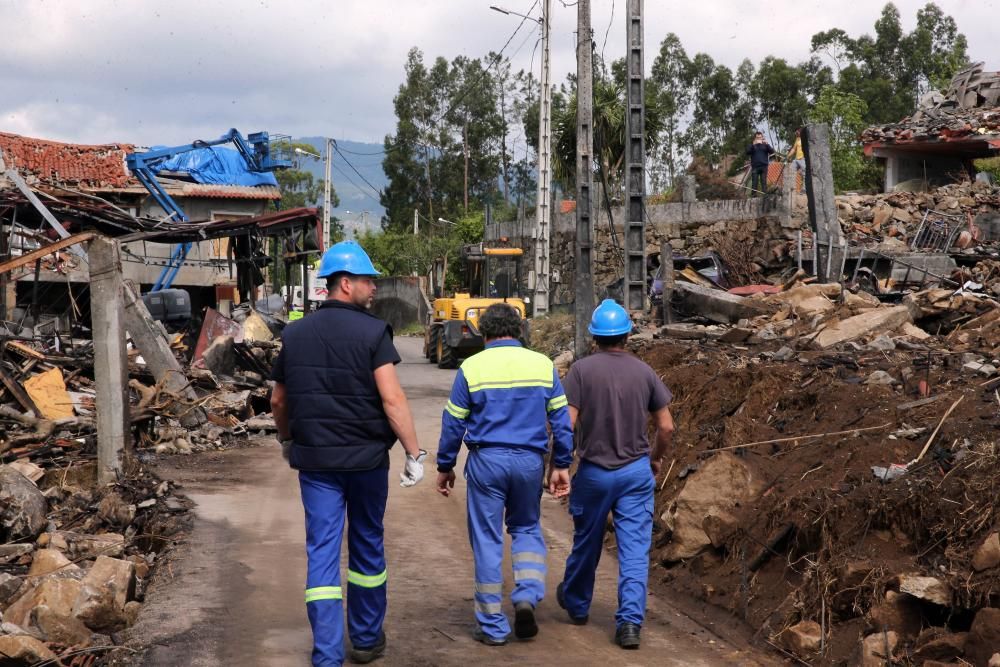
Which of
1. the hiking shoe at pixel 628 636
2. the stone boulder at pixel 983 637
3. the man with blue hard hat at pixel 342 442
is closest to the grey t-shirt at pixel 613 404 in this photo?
the hiking shoe at pixel 628 636

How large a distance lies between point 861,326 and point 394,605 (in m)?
7.22

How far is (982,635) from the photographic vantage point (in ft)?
16.5

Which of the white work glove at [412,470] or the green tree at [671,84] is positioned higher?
the green tree at [671,84]

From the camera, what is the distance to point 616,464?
6094 millimetres

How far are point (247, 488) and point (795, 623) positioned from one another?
6.40m

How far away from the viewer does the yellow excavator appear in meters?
25.3

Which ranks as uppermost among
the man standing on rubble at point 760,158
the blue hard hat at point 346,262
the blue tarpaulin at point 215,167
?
the blue tarpaulin at point 215,167

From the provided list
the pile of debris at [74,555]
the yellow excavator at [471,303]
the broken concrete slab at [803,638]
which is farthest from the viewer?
the yellow excavator at [471,303]

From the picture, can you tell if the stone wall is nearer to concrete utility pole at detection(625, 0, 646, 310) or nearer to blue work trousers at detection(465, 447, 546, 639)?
concrete utility pole at detection(625, 0, 646, 310)

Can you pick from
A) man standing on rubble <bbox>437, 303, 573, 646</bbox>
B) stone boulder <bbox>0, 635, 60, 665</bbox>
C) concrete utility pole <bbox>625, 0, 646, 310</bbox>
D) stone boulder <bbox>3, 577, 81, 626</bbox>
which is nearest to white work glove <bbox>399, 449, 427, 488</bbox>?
man standing on rubble <bbox>437, 303, 573, 646</bbox>

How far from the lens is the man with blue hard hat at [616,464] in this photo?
608cm

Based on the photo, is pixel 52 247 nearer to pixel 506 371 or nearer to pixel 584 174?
pixel 506 371

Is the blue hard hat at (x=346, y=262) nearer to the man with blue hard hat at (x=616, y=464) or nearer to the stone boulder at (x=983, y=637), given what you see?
the man with blue hard hat at (x=616, y=464)

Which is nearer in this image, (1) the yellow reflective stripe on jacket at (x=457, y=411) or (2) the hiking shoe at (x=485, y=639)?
(2) the hiking shoe at (x=485, y=639)
